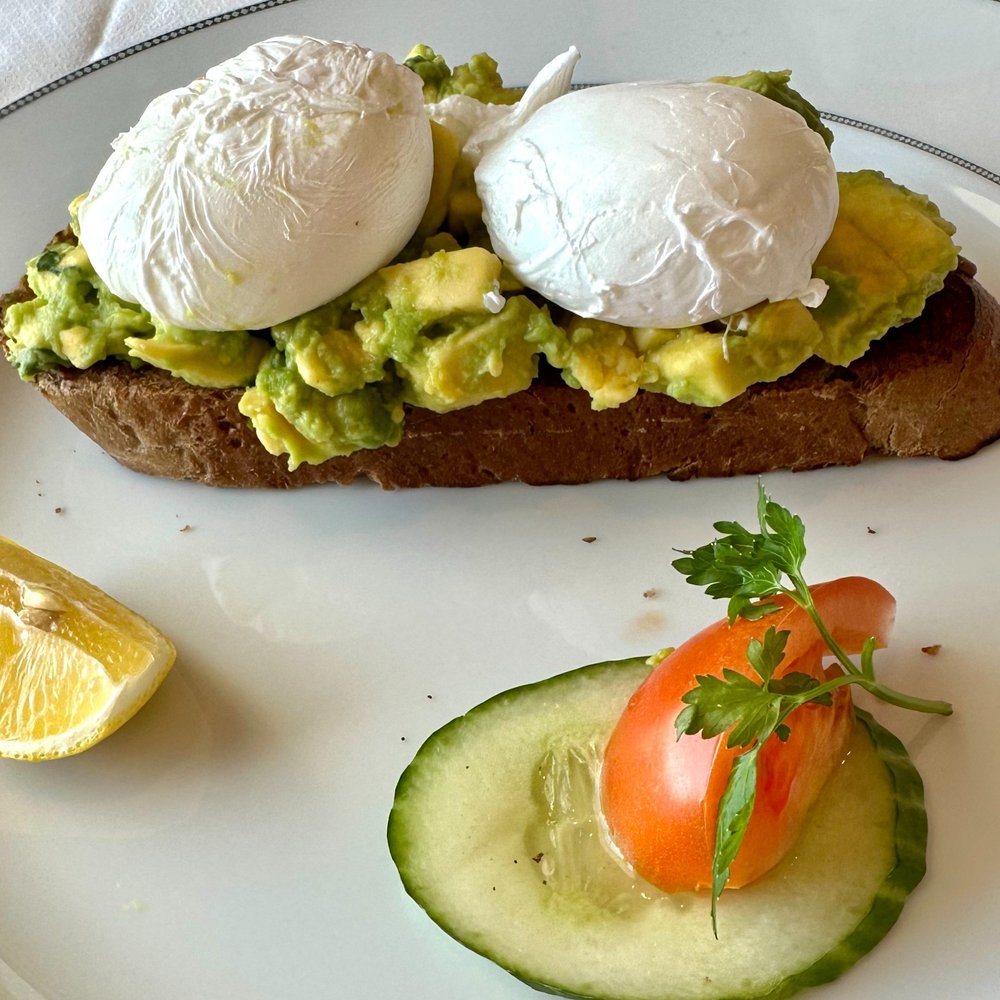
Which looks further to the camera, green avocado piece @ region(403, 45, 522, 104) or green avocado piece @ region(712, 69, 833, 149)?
green avocado piece @ region(403, 45, 522, 104)

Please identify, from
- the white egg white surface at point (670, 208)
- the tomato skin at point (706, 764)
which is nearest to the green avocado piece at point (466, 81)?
the white egg white surface at point (670, 208)

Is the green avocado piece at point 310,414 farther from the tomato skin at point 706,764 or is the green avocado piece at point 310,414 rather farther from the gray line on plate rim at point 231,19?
the gray line on plate rim at point 231,19

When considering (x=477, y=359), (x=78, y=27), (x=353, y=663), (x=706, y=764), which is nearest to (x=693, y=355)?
(x=477, y=359)

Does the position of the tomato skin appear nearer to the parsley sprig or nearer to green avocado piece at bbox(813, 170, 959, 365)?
the parsley sprig

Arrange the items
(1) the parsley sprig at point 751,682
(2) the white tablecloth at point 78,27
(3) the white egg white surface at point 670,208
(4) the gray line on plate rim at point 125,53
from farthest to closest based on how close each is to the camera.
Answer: (2) the white tablecloth at point 78,27 → (4) the gray line on plate rim at point 125,53 → (3) the white egg white surface at point 670,208 → (1) the parsley sprig at point 751,682

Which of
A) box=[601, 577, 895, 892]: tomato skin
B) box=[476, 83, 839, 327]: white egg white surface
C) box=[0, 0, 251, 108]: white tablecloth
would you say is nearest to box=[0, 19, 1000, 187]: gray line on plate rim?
box=[0, 0, 251, 108]: white tablecloth

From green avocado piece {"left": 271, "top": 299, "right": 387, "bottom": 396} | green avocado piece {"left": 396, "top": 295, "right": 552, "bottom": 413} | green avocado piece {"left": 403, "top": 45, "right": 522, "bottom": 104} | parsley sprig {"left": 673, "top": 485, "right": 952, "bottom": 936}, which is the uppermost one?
green avocado piece {"left": 403, "top": 45, "right": 522, "bottom": 104}
